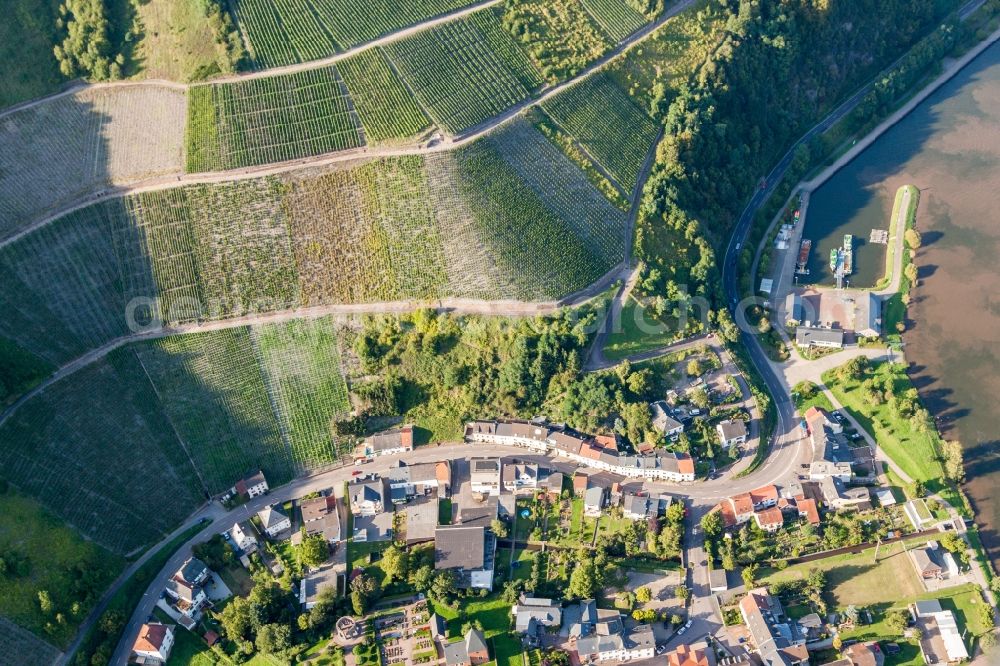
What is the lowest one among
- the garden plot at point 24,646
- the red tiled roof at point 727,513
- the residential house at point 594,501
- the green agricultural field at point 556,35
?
the garden plot at point 24,646

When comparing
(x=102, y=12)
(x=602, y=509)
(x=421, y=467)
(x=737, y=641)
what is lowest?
(x=737, y=641)

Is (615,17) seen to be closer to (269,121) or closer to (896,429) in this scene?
(269,121)

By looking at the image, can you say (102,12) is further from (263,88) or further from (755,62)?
(755,62)

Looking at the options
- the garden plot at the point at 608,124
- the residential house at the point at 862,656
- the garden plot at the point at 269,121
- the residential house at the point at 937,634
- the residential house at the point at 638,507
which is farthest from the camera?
the garden plot at the point at 608,124

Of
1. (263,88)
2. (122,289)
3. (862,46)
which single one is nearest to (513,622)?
(122,289)

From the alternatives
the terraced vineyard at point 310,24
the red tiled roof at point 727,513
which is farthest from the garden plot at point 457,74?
the red tiled roof at point 727,513

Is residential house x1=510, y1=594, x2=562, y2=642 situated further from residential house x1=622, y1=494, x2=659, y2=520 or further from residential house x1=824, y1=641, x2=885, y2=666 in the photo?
residential house x1=824, y1=641, x2=885, y2=666

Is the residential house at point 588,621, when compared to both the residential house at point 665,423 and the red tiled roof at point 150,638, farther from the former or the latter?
the red tiled roof at point 150,638
